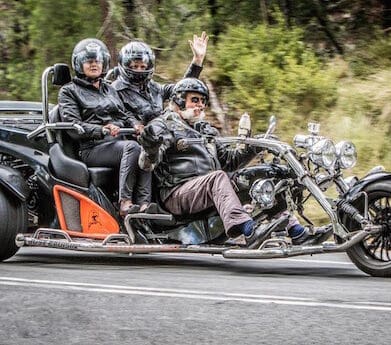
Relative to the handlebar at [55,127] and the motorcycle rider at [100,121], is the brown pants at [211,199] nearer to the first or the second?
the motorcycle rider at [100,121]

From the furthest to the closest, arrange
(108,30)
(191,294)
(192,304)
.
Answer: (108,30)
(191,294)
(192,304)

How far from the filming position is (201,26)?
49.2 ft

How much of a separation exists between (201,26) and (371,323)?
378 inches

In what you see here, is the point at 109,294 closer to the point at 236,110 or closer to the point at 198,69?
the point at 198,69

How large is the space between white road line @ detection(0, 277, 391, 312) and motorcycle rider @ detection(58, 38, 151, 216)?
130 centimetres

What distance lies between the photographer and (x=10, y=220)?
890cm

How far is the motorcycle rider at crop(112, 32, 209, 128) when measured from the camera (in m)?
9.13

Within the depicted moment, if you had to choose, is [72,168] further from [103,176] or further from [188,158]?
[188,158]

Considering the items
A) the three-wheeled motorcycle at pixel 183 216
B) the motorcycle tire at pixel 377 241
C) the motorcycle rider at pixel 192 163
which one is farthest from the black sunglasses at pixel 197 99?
the motorcycle tire at pixel 377 241

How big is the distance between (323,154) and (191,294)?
178 centimetres

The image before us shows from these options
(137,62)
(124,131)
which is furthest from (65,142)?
(137,62)

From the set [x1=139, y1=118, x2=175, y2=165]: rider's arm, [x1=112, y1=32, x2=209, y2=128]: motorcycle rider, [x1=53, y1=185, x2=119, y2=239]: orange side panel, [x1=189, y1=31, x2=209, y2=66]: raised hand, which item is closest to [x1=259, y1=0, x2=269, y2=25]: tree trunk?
[x1=189, y1=31, x2=209, y2=66]: raised hand

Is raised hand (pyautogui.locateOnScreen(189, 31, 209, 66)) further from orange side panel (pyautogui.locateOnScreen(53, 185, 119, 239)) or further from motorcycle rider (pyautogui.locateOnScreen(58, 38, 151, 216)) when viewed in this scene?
orange side panel (pyautogui.locateOnScreen(53, 185, 119, 239))

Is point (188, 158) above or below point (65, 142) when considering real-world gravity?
below
